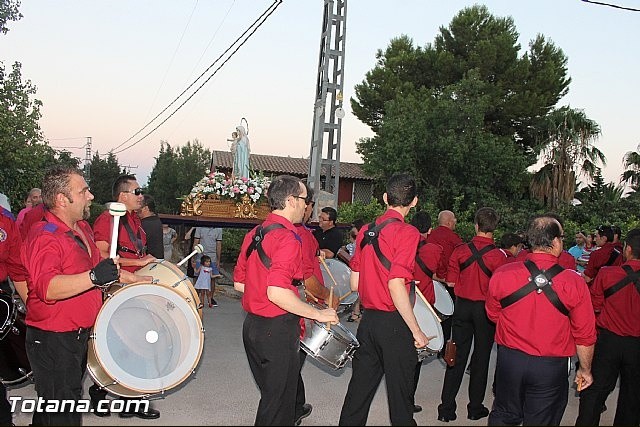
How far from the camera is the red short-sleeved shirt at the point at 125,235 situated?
5.26 meters

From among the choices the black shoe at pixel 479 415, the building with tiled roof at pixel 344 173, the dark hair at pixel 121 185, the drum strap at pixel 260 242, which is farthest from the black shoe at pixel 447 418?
the building with tiled roof at pixel 344 173

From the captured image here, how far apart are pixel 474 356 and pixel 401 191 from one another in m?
2.42

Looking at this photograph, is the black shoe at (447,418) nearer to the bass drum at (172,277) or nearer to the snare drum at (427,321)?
the snare drum at (427,321)

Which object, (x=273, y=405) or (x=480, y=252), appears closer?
(x=273, y=405)

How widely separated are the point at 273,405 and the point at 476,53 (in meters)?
25.6

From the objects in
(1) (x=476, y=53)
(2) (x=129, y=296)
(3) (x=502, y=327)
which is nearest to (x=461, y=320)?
(3) (x=502, y=327)

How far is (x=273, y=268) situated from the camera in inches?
144

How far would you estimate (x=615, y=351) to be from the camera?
5.12 m

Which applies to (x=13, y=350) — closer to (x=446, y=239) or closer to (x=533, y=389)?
(x=533, y=389)

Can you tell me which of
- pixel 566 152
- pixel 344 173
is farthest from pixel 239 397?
pixel 344 173

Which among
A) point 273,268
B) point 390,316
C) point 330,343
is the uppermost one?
point 273,268

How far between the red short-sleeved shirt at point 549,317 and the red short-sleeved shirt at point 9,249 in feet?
12.4

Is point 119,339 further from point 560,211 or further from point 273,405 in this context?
point 560,211

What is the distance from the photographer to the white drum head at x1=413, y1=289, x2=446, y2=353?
199 inches
